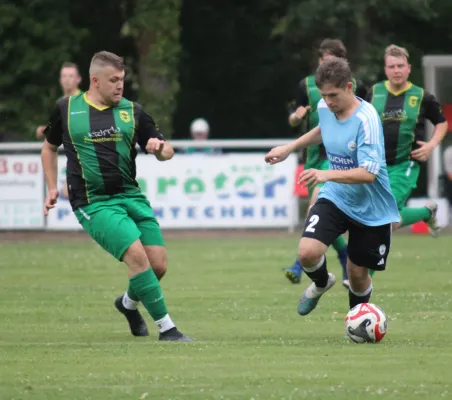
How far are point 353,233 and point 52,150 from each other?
7.56 ft

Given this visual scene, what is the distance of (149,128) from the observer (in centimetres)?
977

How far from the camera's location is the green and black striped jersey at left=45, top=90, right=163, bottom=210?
9.69 m

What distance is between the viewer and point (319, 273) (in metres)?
9.84

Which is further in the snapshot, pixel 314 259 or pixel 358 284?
pixel 358 284

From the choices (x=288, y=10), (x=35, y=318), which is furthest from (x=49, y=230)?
(x=35, y=318)

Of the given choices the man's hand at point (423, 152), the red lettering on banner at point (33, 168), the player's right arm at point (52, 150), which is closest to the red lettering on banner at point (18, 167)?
the red lettering on banner at point (33, 168)

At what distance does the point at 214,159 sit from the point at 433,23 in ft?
23.1

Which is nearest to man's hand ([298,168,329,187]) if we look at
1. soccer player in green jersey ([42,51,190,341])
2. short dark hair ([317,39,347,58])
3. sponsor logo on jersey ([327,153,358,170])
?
sponsor logo on jersey ([327,153,358,170])

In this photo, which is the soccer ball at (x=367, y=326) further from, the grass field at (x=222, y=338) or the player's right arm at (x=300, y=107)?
the player's right arm at (x=300, y=107)

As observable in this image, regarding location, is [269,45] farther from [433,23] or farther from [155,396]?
[155,396]

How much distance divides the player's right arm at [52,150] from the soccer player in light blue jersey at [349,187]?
1578 mm

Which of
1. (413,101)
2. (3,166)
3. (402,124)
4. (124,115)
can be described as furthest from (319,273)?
(3,166)

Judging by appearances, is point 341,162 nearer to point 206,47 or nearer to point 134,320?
point 134,320

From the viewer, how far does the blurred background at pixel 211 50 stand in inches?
979
